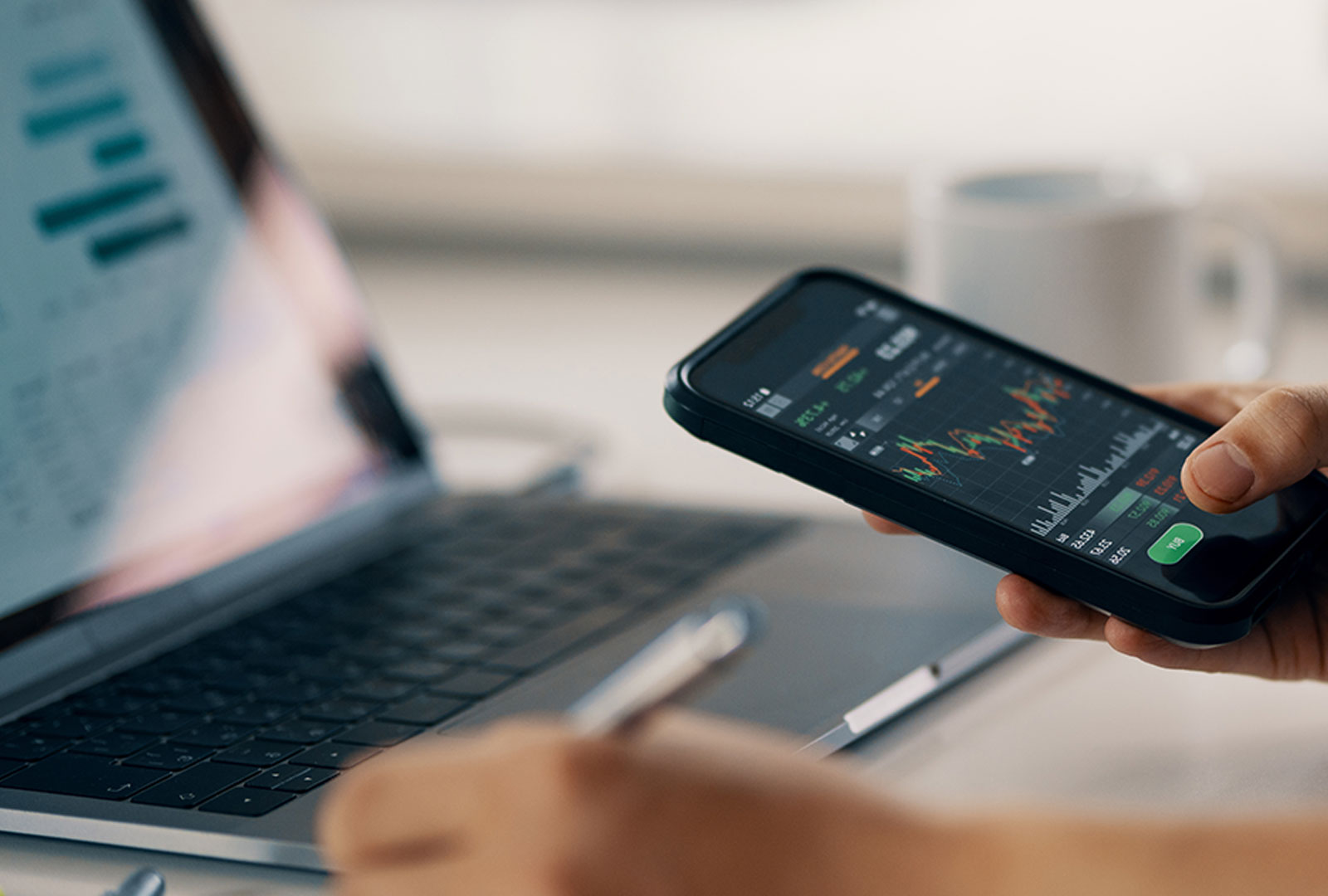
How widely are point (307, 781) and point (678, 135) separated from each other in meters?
0.92

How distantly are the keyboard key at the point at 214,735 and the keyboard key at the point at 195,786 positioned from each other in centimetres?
2

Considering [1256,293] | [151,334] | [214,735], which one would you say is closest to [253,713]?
[214,735]

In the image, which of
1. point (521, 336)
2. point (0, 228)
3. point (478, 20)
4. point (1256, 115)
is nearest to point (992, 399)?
point (0, 228)

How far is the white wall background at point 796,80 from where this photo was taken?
1.17m

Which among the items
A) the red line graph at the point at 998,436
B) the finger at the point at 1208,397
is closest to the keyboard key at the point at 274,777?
the red line graph at the point at 998,436

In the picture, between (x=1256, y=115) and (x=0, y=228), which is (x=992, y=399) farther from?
(x=1256, y=115)

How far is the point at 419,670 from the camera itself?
1.83 feet

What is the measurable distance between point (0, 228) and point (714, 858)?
45 cm

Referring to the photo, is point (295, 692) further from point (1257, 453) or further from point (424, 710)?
point (1257, 453)

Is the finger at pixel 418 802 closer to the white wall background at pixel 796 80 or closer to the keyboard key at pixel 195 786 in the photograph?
the keyboard key at pixel 195 786

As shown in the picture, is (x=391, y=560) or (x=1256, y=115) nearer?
(x=391, y=560)

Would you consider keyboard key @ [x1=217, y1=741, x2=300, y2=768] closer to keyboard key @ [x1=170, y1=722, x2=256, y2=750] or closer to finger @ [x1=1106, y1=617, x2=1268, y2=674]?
keyboard key @ [x1=170, y1=722, x2=256, y2=750]

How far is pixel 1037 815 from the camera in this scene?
0.33m

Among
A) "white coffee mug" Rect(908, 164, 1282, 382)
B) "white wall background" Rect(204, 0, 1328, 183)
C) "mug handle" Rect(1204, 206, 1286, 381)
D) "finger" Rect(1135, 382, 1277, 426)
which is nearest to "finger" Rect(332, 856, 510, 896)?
"finger" Rect(1135, 382, 1277, 426)
